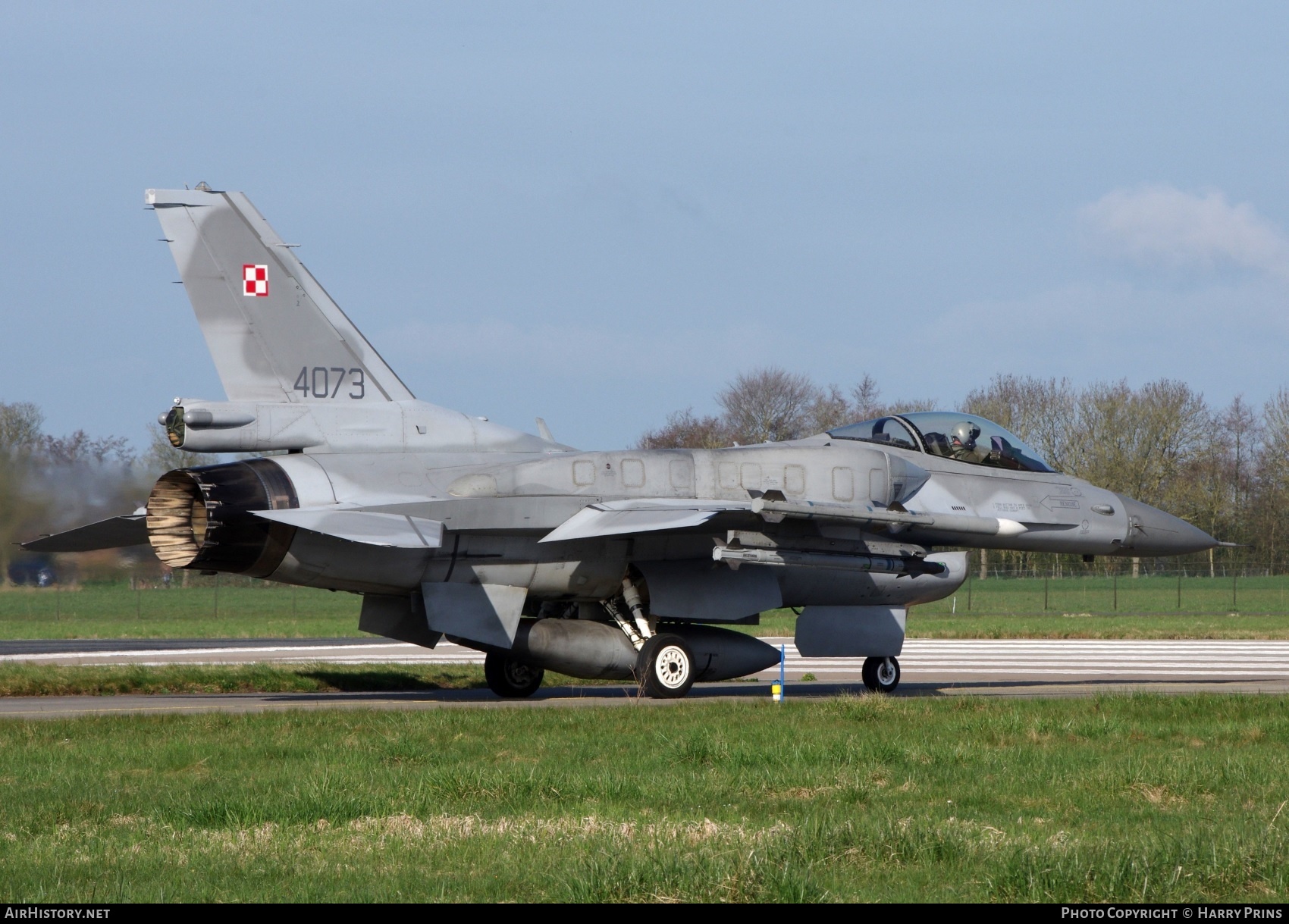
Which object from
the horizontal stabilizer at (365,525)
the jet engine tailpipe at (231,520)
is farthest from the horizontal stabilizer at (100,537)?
the horizontal stabilizer at (365,525)

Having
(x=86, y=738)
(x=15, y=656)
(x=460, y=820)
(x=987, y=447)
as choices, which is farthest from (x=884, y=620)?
(x=15, y=656)

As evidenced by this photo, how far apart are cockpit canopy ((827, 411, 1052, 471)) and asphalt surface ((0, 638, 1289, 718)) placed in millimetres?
2985

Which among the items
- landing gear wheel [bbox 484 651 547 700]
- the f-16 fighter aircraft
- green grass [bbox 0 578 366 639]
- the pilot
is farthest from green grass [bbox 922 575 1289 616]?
landing gear wheel [bbox 484 651 547 700]

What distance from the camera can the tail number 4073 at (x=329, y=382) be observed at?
15.2 meters

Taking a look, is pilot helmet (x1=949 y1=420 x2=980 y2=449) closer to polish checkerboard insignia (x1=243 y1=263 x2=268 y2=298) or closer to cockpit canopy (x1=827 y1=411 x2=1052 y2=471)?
cockpit canopy (x1=827 y1=411 x2=1052 y2=471)

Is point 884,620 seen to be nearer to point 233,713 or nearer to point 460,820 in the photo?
point 233,713

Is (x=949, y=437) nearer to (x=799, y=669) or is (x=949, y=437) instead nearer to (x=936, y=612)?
(x=799, y=669)

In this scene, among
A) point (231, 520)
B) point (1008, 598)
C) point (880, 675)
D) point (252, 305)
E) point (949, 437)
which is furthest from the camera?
point (1008, 598)

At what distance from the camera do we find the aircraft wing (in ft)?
48.4

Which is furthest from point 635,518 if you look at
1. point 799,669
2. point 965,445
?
point 799,669

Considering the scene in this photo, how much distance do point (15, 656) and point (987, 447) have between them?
18.3m

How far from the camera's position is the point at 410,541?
1404 cm

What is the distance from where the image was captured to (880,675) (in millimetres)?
17391

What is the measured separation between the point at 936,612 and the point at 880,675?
92.4 feet
